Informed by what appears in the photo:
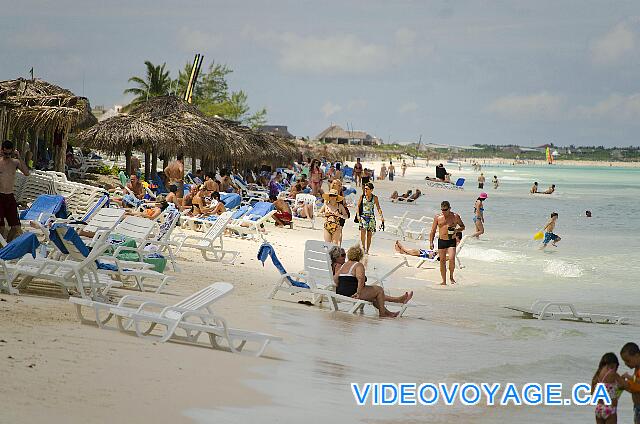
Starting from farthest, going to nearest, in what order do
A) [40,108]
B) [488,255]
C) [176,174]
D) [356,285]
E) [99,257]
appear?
[176,174]
[488,255]
[40,108]
[356,285]
[99,257]

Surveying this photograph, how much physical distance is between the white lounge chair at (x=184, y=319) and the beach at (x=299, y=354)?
0.14 m

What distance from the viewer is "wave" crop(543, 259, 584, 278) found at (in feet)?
54.8

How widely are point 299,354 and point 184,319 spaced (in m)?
0.98

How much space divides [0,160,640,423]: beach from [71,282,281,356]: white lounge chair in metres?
0.14

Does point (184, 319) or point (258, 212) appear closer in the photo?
point (184, 319)

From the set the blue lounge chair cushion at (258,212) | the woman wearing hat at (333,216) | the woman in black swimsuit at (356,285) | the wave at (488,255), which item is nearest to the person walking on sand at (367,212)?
the woman wearing hat at (333,216)

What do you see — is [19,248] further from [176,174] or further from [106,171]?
[106,171]

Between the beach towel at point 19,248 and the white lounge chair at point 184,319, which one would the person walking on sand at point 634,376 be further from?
the beach towel at point 19,248

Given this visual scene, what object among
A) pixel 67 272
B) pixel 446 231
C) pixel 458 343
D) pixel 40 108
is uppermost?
pixel 40 108

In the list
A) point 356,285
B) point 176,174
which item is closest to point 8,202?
point 356,285

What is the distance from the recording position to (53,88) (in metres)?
19.4

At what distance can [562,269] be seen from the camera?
17344mm

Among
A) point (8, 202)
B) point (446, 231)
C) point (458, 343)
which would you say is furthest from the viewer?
A: point (446, 231)

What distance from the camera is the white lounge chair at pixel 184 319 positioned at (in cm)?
652
